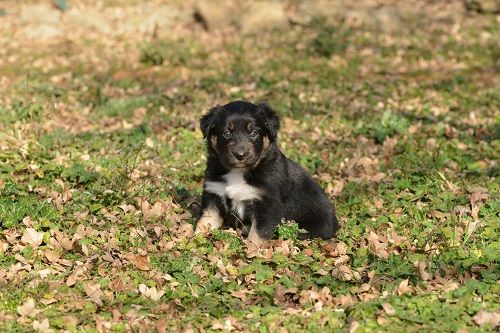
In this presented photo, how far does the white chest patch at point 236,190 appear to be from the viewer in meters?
7.63

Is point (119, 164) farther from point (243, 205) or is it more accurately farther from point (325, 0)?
point (325, 0)

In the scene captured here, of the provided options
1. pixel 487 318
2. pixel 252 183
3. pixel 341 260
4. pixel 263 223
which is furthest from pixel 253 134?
pixel 487 318

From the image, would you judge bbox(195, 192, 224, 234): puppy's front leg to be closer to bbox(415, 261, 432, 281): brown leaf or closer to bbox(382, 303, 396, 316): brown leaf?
bbox(415, 261, 432, 281): brown leaf

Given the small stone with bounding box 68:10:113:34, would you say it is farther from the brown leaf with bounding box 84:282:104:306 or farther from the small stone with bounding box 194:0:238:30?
the brown leaf with bounding box 84:282:104:306

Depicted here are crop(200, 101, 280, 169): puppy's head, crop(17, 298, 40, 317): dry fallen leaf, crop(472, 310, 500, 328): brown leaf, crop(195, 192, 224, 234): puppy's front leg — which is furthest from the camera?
crop(195, 192, 224, 234): puppy's front leg

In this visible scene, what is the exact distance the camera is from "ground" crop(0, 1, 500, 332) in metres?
→ 6.30

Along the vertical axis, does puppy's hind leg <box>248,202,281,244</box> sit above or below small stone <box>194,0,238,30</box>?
below

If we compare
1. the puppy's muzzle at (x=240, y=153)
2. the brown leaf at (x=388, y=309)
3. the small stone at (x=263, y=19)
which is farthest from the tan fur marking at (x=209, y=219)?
the small stone at (x=263, y=19)

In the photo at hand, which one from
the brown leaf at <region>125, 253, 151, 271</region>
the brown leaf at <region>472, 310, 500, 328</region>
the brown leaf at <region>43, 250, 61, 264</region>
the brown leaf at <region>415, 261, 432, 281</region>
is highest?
the brown leaf at <region>472, 310, 500, 328</region>

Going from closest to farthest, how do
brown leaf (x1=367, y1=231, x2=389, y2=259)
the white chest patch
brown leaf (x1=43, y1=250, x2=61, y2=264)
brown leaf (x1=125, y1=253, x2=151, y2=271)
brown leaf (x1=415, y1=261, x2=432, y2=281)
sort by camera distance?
brown leaf (x1=415, y1=261, x2=432, y2=281), brown leaf (x1=125, y1=253, x2=151, y2=271), brown leaf (x1=43, y1=250, x2=61, y2=264), brown leaf (x1=367, y1=231, x2=389, y2=259), the white chest patch

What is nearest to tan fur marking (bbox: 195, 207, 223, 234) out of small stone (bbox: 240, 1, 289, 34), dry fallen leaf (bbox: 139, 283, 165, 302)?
dry fallen leaf (bbox: 139, 283, 165, 302)

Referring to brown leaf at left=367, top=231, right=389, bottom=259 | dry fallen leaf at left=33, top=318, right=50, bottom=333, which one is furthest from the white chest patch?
dry fallen leaf at left=33, top=318, right=50, bottom=333

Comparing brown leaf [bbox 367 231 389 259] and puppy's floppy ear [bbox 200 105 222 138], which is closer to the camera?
brown leaf [bbox 367 231 389 259]

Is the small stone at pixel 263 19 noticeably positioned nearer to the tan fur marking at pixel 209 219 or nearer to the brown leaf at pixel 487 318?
the tan fur marking at pixel 209 219
